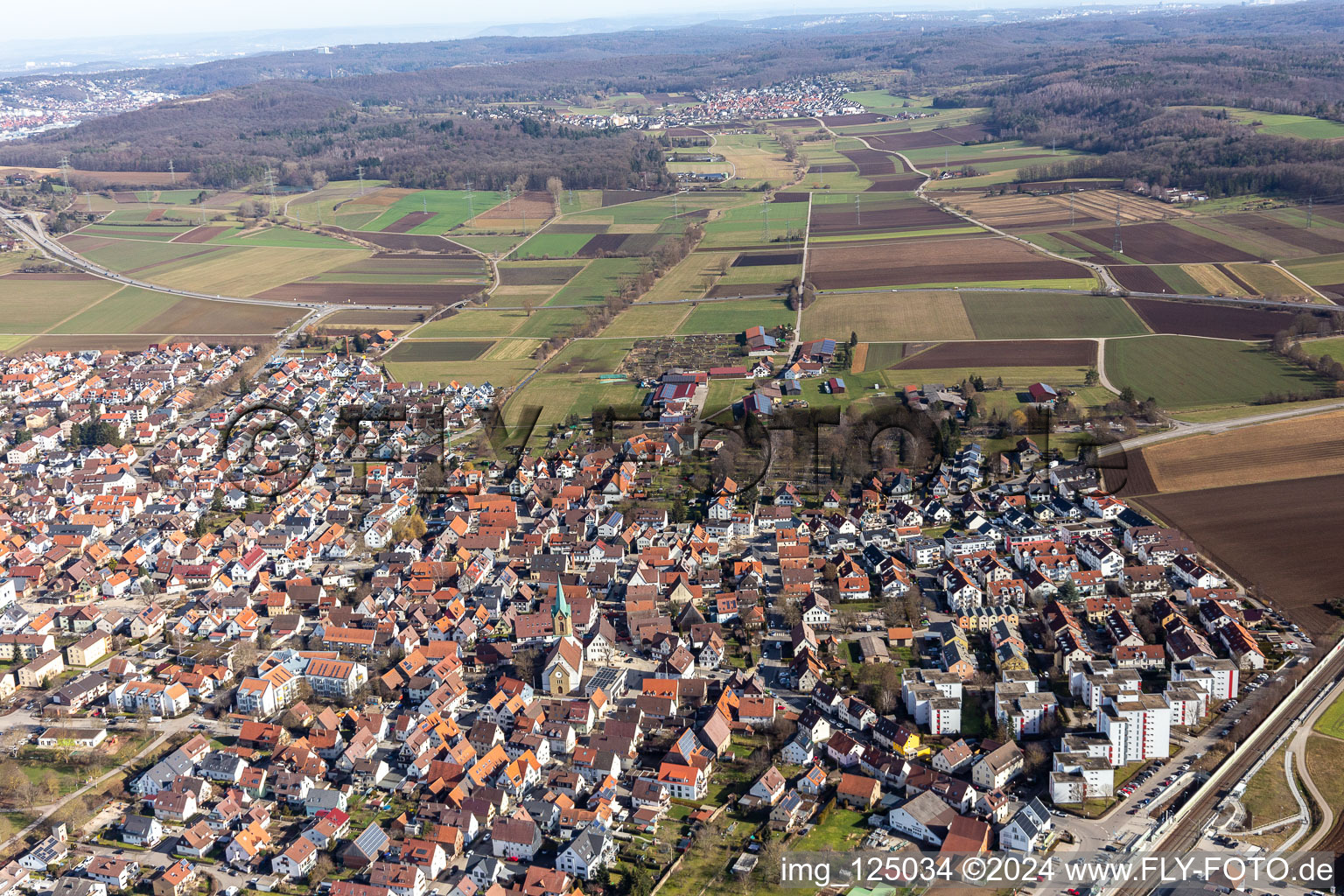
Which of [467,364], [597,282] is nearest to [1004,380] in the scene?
[467,364]

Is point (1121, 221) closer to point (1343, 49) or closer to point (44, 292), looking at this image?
point (44, 292)

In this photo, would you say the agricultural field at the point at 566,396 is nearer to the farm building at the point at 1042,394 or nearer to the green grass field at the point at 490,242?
the farm building at the point at 1042,394

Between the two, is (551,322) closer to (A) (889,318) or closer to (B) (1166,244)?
(A) (889,318)

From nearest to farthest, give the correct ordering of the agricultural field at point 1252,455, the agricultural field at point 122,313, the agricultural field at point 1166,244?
the agricultural field at point 1252,455 < the agricultural field at point 122,313 < the agricultural field at point 1166,244

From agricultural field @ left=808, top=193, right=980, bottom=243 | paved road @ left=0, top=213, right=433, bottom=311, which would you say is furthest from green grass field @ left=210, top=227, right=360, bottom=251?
agricultural field @ left=808, top=193, right=980, bottom=243

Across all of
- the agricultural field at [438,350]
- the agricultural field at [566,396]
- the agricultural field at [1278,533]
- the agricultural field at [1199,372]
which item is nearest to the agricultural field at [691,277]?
the agricultural field at [438,350]

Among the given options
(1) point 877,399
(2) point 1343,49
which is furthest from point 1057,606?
(2) point 1343,49
